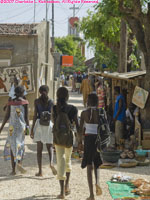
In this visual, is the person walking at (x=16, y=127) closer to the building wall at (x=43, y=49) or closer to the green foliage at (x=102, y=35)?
the building wall at (x=43, y=49)

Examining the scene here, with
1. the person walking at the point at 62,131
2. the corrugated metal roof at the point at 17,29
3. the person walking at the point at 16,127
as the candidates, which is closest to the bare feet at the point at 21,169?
the person walking at the point at 16,127

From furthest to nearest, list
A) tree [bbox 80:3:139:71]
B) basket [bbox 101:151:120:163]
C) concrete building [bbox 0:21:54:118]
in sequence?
tree [bbox 80:3:139:71]
concrete building [bbox 0:21:54:118]
basket [bbox 101:151:120:163]

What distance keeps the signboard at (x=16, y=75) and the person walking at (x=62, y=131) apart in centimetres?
1041

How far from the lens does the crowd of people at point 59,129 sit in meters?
6.07

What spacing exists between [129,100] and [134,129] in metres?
2.27

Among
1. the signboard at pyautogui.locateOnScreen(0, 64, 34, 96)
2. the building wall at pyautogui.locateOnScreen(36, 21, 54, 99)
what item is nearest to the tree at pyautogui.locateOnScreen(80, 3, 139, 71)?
the building wall at pyautogui.locateOnScreen(36, 21, 54, 99)

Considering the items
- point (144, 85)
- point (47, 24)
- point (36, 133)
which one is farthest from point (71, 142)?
point (47, 24)

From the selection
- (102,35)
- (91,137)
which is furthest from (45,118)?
(102,35)

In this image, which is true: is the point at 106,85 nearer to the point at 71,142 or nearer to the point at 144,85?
the point at 144,85

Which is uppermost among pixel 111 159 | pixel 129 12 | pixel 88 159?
pixel 129 12

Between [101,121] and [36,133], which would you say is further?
[36,133]

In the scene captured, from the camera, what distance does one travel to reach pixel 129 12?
1055 centimetres

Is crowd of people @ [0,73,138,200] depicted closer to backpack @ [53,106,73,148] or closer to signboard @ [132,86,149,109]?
backpack @ [53,106,73,148]

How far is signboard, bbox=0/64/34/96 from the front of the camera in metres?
16.5
